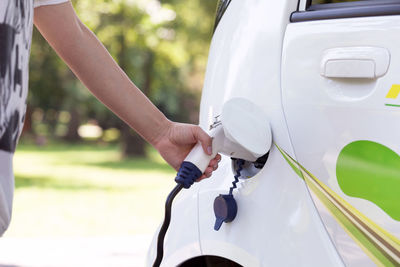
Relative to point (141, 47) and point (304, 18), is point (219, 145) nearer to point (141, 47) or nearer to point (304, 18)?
point (304, 18)

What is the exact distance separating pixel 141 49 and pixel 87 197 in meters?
9.01

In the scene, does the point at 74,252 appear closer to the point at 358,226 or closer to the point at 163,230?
the point at 163,230

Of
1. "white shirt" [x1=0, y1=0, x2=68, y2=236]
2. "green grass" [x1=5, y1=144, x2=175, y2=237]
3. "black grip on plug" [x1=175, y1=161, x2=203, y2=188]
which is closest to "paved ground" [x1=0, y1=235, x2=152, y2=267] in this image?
"green grass" [x1=5, y1=144, x2=175, y2=237]

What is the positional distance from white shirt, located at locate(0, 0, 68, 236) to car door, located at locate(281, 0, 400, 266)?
70 cm

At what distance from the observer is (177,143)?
1970mm

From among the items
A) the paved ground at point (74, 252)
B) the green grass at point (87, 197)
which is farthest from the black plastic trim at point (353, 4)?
the green grass at point (87, 197)

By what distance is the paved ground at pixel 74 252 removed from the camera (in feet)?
21.4

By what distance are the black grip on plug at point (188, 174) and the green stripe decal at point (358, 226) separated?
11.5 inches

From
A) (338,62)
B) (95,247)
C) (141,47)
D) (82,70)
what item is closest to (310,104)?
(338,62)

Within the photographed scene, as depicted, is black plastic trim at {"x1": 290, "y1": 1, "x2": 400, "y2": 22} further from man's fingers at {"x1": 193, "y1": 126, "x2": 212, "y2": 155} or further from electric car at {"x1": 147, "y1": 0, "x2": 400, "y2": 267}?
man's fingers at {"x1": 193, "y1": 126, "x2": 212, "y2": 155}

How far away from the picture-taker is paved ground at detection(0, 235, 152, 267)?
6520 millimetres

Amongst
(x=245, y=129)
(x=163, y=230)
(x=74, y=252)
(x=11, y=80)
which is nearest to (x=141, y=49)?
(x=74, y=252)

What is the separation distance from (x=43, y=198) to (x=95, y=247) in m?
4.46

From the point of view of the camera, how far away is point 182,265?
2.07 metres
